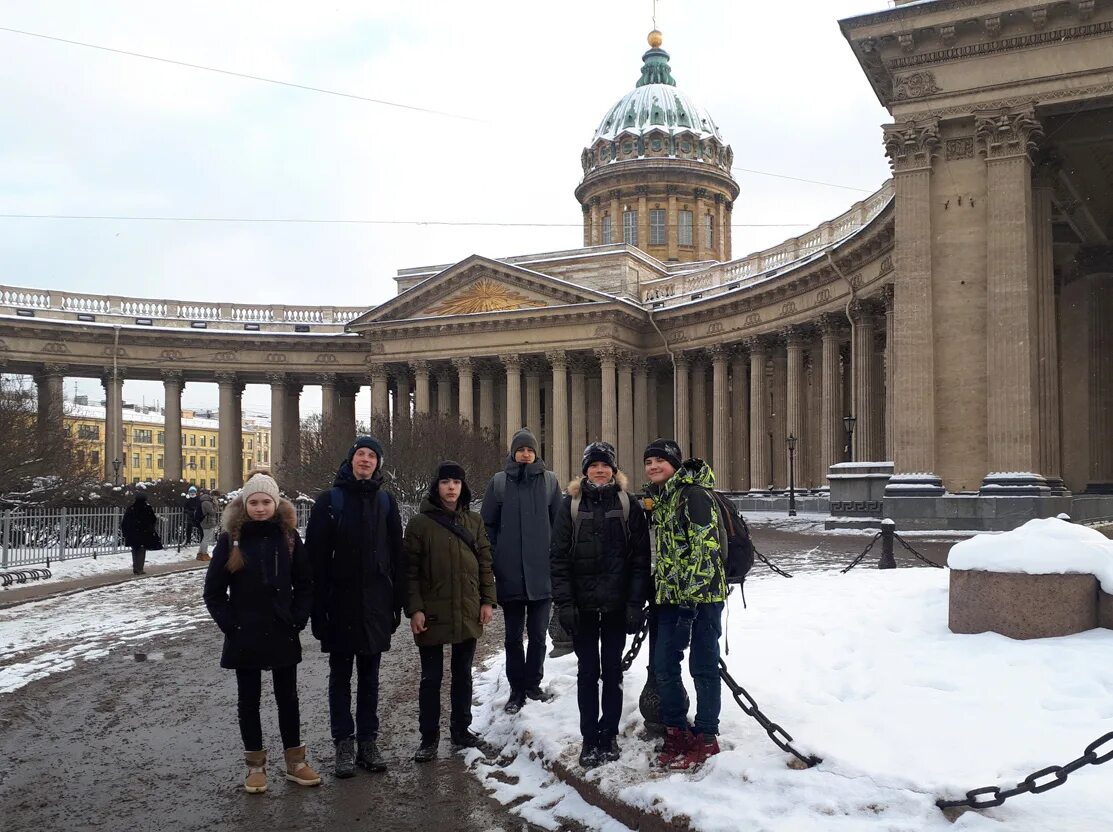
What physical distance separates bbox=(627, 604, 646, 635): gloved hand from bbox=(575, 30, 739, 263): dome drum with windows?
61.2 meters

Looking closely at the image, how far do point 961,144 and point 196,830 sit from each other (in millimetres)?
22378

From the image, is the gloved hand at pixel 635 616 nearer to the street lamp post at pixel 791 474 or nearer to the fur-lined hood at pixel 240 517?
the fur-lined hood at pixel 240 517

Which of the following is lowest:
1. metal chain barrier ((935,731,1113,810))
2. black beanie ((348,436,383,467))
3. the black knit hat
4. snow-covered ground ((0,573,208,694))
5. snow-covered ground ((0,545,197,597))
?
snow-covered ground ((0,545,197,597))

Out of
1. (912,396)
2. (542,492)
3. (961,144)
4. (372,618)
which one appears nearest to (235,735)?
(372,618)

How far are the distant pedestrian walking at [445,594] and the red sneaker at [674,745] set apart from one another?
1.62 m

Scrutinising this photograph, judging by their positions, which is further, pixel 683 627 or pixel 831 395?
pixel 831 395

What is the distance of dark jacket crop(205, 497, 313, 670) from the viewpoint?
6121 mm

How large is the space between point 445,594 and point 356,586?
0.66 metres

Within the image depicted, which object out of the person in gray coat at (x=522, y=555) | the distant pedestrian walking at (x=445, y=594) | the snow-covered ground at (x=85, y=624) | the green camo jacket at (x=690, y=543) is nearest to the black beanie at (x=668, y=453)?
the green camo jacket at (x=690, y=543)

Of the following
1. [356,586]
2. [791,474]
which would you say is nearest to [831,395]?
[791,474]

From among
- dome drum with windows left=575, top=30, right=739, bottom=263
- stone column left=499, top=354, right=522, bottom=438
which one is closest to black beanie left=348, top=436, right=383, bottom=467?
stone column left=499, top=354, right=522, bottom=438

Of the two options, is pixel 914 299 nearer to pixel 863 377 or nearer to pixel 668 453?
pixel 863 377

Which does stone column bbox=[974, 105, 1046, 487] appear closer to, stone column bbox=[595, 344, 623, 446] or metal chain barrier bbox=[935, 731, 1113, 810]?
metal chain barrier bbox=[935, 731, 1113, 810]

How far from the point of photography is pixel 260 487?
6.34 meters
